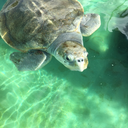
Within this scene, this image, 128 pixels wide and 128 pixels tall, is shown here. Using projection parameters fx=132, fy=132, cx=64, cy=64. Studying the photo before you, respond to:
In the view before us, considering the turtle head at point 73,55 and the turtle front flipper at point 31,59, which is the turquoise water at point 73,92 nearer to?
the turtle front flipper at point 31,59

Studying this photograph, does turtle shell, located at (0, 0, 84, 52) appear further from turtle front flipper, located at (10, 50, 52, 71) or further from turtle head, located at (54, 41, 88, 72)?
turtle head, located at (54, 41, 88, 72)

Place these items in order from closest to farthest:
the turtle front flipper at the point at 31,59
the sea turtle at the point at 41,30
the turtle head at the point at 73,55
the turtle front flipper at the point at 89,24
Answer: the turtle head at the point at 73,55
the sea turtle at the point at 41,30
the turtle front flipper at the point at 31,59
the turtle front flipper at the point at 89,24

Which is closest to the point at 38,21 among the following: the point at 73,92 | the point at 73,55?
the point at 73,55

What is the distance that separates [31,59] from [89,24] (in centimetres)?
156

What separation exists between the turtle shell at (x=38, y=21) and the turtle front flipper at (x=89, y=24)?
0.31 metres

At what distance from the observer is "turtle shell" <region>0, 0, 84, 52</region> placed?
2.56 meters

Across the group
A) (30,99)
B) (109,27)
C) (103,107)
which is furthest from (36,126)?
(109,27)

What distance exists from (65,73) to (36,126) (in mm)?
1260

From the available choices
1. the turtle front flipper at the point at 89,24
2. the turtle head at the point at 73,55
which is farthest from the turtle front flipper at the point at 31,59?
the turtle front flipper at the point at 89,24

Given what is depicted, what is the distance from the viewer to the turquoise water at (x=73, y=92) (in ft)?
8.64

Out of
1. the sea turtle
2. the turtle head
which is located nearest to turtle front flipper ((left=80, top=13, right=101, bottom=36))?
the sea turtle

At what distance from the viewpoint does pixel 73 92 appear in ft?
9.48

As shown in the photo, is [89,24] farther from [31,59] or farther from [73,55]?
[31,59]

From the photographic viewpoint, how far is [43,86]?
298 centimetres
